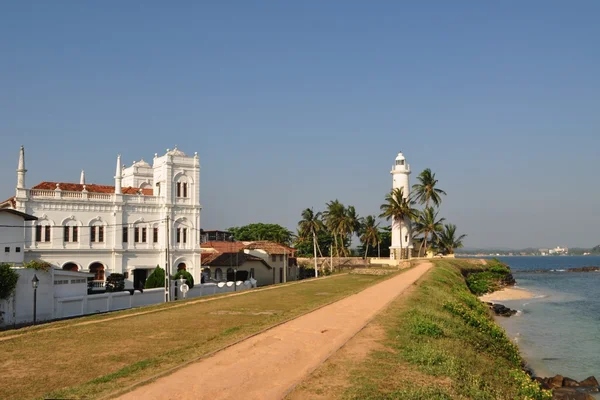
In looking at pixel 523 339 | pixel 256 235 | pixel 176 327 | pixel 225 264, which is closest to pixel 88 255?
pixel 225 264

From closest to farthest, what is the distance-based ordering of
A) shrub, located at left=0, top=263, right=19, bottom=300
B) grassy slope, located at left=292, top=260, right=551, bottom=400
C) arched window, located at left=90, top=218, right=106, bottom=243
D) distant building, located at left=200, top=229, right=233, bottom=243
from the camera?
grassy slope, located at left=292, top=260, right=551, bottom=400 → shrub, located at left=0, top=263, right=19, bottom=300 → arched window, located at left=90, top=218, right=106, bottom=243 → distant building, located at left=200, top=229, right=233, bottom=243

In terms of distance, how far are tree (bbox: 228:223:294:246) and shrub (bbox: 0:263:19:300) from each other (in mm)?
56772

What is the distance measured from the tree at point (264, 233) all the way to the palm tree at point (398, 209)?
56.3ft

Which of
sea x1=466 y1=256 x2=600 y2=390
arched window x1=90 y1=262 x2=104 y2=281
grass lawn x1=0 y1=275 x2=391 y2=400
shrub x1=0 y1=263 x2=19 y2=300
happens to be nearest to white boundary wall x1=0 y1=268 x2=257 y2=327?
shrub x1=0 y1=263 x2=19 y2=300

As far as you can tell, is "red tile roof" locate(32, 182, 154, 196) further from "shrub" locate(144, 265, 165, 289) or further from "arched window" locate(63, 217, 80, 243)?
"shrub" locate(144, 265, 165, 289)

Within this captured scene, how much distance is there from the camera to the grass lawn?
1108cm

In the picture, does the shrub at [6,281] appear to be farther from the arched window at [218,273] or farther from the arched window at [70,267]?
the arched window at [218,273]

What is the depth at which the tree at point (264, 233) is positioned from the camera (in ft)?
277

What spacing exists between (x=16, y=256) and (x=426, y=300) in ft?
81.4

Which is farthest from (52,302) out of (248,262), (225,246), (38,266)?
(225,246)

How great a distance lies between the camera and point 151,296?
34062 mm

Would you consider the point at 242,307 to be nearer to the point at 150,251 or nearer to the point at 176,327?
the point at 176,327

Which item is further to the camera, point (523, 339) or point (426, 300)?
point (523, 339)

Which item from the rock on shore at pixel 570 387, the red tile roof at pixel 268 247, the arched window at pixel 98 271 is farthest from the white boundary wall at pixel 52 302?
the red tile roof at pixel 268 247
